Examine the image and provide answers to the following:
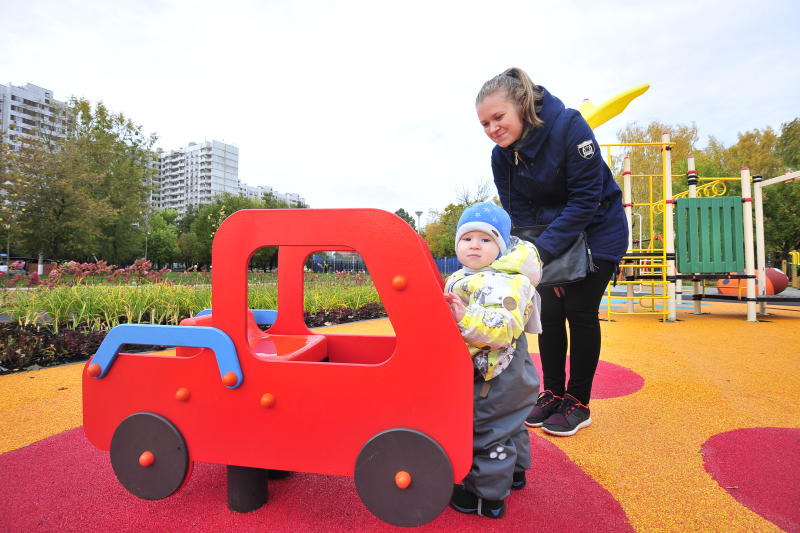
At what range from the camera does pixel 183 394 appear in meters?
1.33

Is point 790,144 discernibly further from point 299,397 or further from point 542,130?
point 299,397

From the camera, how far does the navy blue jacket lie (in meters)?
1.86

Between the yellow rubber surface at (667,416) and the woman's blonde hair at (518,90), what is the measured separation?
1.48 m

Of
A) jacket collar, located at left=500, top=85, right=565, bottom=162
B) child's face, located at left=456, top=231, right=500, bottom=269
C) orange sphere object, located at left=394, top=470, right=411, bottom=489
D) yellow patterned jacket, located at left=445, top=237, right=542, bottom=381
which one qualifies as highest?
jacket collar, located at left=500, top=85, right=565, bottom=162

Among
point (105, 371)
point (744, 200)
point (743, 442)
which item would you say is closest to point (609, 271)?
point (743, 442)

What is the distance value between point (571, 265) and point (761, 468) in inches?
42.3

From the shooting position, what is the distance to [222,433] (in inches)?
52.3

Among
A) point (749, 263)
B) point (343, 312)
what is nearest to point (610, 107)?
point (749, 263)

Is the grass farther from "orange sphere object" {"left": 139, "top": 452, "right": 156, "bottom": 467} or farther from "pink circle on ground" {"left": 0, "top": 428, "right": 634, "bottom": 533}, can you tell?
"orange sphere object" {"left": 139, "top": 452, "right": 156, "bottom": 467}

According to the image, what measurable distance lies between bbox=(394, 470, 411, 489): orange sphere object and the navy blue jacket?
114cm

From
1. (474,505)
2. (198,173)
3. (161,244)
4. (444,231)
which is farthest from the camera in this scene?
(198,173)

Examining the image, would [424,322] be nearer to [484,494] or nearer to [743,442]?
[484,494]

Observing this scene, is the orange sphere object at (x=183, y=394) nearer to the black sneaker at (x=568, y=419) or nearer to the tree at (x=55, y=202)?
the black sneaker at (x=568, y=419)

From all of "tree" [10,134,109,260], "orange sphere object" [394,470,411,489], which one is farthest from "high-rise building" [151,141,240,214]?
"orange sphere object" [394,470,411,489]
